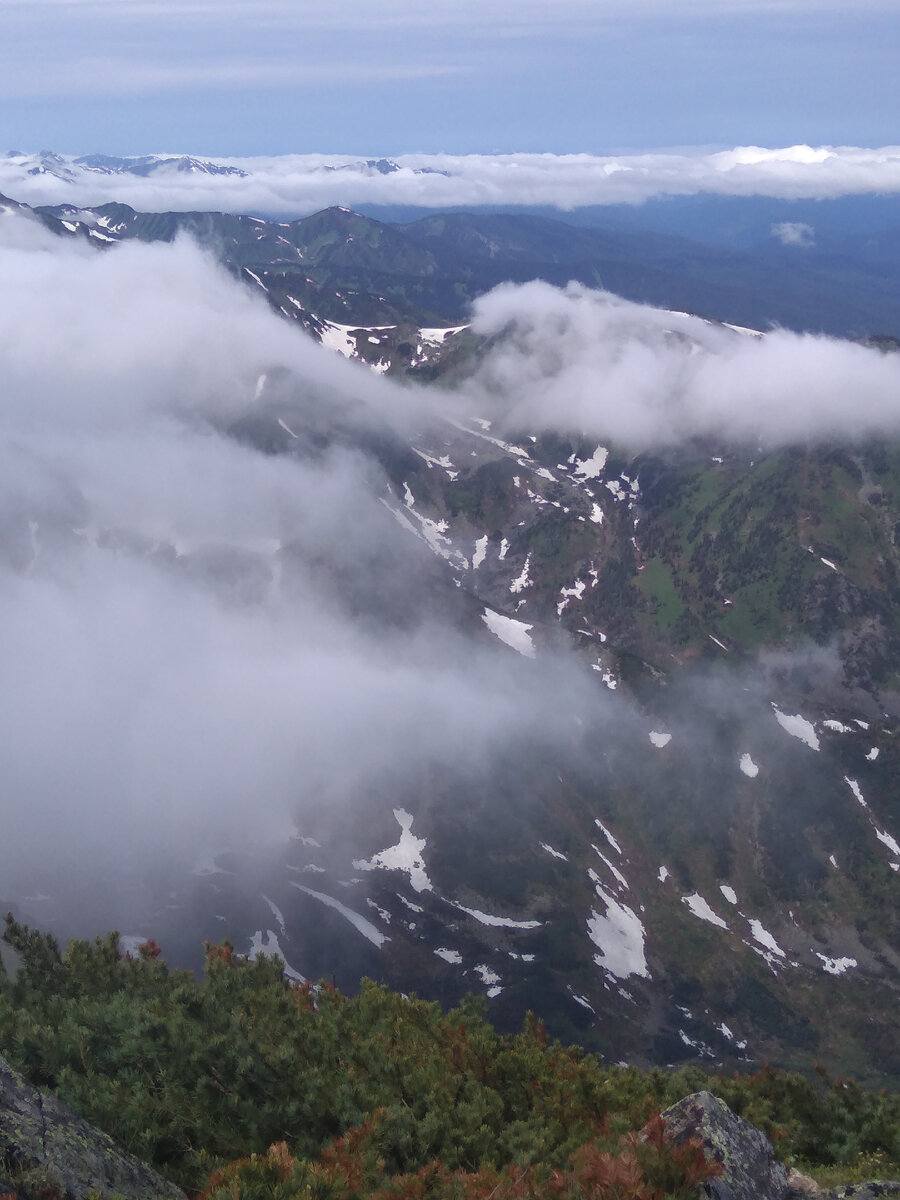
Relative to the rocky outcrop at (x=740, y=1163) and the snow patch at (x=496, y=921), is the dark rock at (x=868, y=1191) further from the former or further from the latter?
the snow patch at (x=496, y=921)

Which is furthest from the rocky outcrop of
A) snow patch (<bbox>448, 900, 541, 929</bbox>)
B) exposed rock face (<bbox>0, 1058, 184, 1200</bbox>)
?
snow patch (<bbox>448, 900, 541, 929</bbox>)

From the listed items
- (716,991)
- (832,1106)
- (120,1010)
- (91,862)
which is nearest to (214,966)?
(120,1010)

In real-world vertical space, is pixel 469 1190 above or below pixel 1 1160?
below

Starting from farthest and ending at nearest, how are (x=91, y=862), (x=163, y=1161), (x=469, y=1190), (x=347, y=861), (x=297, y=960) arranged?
(x=347, y=861) → (x=91, y=862) → (x=297, y=960) → (x=163, y=1161) → (x=469, y=1190)

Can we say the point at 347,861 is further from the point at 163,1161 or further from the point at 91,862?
the point at 163,1161

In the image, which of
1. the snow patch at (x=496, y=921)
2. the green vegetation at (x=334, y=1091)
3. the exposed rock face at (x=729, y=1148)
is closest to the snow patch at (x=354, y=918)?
the snow patch at (x=496, y=921)

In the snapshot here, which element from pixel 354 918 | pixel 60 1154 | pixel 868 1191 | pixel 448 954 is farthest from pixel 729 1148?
pixel 448 954

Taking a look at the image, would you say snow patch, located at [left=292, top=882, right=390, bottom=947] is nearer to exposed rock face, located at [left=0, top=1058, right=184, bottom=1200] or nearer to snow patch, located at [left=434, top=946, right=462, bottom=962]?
snow patch, located at [left=434, top=946, right=462, bottom=962]
